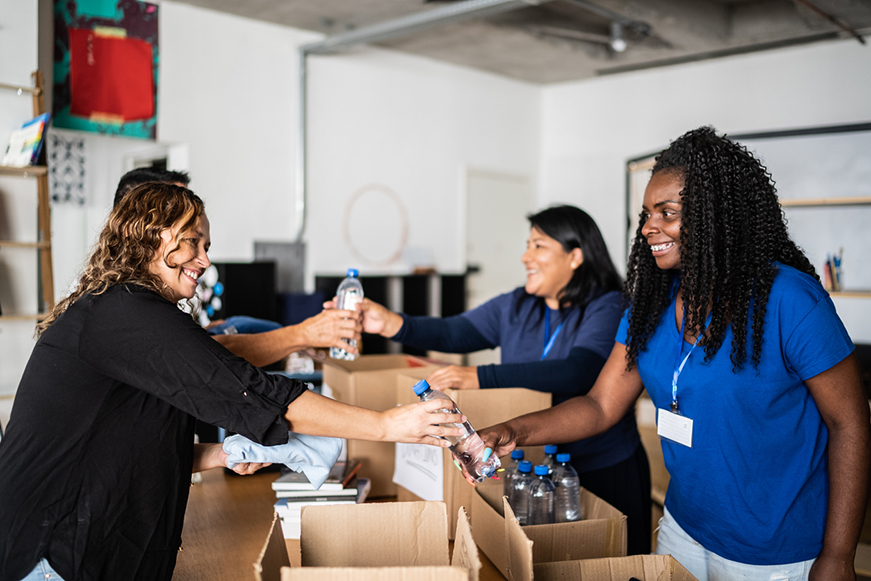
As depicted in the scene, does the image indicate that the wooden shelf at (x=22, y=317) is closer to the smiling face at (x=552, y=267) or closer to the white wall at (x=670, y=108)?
the smiling face at (x=552, y=267)

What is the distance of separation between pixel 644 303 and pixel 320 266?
3895 mm

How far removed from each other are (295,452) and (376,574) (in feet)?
1.32

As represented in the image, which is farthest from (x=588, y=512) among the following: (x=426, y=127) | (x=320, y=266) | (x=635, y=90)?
(x=635, y=90)

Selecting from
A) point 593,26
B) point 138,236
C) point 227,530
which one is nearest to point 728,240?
point 138,236

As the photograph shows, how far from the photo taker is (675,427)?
1.45 m

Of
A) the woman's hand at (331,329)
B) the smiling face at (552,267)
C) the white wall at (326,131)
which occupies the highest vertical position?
the white wall at (326,131)

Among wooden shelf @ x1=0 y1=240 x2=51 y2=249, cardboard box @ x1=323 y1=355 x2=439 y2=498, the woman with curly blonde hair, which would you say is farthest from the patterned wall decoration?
the woman with curly blonde hair

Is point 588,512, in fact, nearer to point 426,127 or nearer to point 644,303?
point 644,303

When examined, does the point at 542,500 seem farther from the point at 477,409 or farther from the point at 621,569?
the point at 621,569

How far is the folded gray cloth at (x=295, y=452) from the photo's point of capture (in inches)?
50.5

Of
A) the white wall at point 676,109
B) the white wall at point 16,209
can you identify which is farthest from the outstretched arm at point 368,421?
the white wall at point 676,109

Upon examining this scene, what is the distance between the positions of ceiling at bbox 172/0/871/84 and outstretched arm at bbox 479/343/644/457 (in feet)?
11.0

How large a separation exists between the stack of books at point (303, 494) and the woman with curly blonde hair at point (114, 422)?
0.47 m

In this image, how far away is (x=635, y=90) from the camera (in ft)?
20.8
